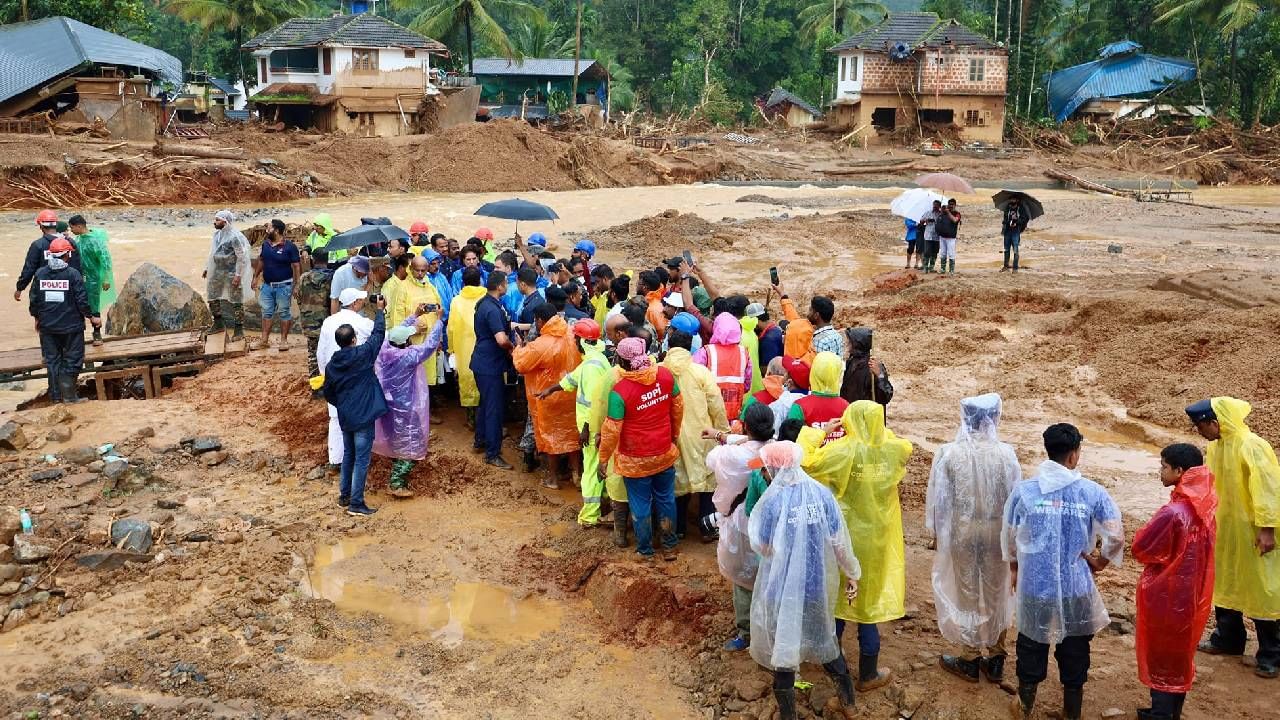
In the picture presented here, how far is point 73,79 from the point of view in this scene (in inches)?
1362

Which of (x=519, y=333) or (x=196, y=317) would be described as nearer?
(x=519, y=333)

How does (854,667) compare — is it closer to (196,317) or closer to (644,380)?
(644,380)

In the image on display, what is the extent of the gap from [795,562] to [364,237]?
258 inches

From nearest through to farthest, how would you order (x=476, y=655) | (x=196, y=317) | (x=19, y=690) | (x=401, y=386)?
1. (x=19, y=690)
2. (x=476, y=655)
3. (x=401, y=386)
4. (x=196, y=317)

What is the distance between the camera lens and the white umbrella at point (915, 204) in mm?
17938

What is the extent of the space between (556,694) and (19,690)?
2783mm

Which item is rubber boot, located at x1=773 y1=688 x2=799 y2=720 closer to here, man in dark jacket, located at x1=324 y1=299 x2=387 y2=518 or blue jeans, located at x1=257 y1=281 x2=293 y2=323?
man in dark jacket, located at x1=324 y1=299 x2=387 y2=518

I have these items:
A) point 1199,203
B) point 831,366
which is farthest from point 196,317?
point 1199,203

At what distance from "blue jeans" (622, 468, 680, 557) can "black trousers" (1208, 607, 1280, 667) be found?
10.3ft

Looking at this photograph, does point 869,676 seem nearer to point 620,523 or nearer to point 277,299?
point 620,523

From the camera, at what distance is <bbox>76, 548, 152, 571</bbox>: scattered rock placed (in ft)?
22.5

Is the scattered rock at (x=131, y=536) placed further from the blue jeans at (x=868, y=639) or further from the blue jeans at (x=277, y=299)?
the blue jeans at (x=277, y=299)

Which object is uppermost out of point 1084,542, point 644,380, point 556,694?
point 644,380

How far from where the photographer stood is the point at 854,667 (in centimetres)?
567
